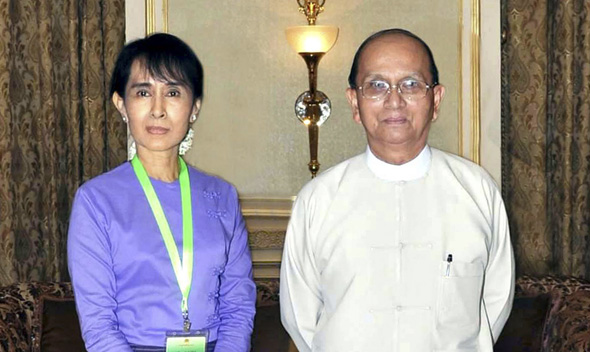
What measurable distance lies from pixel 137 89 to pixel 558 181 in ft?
10.2

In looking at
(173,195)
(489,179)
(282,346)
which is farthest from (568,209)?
(173,195)

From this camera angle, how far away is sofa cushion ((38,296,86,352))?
365 centimetres

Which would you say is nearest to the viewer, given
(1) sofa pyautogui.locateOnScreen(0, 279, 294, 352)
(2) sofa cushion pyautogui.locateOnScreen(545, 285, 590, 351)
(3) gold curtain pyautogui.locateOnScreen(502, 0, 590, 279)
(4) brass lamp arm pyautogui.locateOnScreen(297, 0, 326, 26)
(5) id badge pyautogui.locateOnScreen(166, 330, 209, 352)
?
(5) id badge pyautogui.locateOnScreen(166, 330, 209, 352)

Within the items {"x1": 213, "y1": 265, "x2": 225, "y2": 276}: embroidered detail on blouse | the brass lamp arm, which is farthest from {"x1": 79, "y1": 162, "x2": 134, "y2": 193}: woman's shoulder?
the brass lamp arm

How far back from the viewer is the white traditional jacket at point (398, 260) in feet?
8.78

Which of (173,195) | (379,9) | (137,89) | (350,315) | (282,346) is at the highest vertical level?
(379,9)

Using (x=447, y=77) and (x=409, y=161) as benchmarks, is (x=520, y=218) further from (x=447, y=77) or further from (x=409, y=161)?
(x=409, y=161)

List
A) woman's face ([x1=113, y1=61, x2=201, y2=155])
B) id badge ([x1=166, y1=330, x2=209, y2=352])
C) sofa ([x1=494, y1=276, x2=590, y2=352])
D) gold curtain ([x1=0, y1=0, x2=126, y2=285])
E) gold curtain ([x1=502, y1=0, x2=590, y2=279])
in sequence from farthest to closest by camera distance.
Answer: gold curtain ([x1=502, y1=0, x2=590, y2=279]), gold curtain ([x1=0, y1=0, x2=126, y2=285]), sofa ([x1=494, y1=276, x2=590, y2=352]), woman's face ([x1=113, y1=61, x2=201, y2=155]), id badge ([x1=166, y1=330, x2=209, y2=352])

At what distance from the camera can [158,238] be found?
2732 millimetres

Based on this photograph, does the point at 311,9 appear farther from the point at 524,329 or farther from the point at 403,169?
the point at 403,169

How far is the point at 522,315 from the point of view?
13.2 feet

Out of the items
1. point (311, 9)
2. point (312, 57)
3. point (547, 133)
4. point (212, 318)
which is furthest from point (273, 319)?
point (547, 133)

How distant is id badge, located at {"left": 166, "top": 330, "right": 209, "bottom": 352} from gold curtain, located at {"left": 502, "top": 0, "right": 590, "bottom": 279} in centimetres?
297

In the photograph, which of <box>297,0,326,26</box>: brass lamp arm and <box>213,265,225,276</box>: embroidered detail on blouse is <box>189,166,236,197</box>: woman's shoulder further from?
<box>297,0,326,26</box>: brass lamp arm
